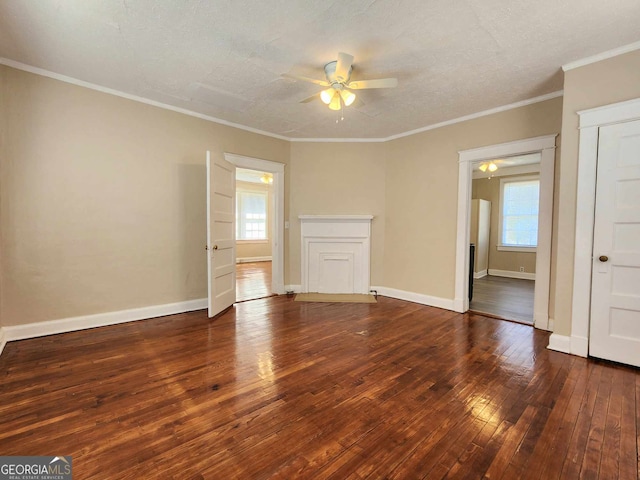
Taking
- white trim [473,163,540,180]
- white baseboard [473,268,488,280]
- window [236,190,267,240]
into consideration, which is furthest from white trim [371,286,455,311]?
window [236,190,267,240]

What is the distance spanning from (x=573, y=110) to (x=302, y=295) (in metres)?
4.15

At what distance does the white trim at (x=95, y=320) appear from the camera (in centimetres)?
298

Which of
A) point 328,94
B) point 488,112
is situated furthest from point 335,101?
point 488,112

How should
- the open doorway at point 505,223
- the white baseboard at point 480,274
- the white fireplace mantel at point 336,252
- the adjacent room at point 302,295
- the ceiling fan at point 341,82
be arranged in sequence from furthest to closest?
the white baseboard at point 480,274
the open doorway at point 505,223
the white fireplace mantel at point 336,252
the ceiling fan at point 341,82
the adjacent room at point 302,295

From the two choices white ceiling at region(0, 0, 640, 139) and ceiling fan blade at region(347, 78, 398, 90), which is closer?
white ceiling at region(0, 0, 640, 139)

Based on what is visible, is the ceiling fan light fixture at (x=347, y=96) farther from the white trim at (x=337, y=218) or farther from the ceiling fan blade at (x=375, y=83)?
the white trim at (x=337, y=218)

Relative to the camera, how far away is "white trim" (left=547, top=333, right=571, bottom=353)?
280 cm

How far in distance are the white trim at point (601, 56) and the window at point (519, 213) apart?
4.96 m

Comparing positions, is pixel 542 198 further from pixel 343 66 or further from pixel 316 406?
pixel 316 406

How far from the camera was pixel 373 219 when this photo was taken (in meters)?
5.18

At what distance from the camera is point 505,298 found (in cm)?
506

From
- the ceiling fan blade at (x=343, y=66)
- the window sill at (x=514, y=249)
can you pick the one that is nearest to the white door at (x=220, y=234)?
the ceiling fan blade at (x=343, y=66)

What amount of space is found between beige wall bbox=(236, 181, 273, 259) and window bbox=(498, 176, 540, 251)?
274 inches

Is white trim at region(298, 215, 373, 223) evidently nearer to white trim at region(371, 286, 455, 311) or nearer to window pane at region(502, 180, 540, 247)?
white trim at region(371, 286, 455, 311)
